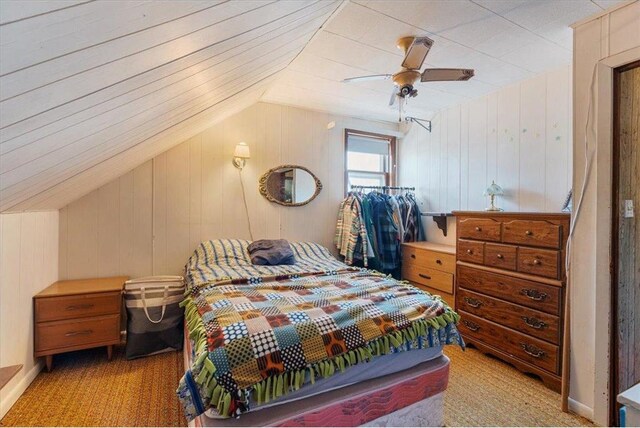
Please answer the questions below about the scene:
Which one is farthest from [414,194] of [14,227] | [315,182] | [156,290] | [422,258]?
[14,227]

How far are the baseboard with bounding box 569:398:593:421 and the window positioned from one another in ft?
9.42

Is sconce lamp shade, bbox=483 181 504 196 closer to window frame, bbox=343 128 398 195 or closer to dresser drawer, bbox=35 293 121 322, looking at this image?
window frame, bbox=343 128 398 195

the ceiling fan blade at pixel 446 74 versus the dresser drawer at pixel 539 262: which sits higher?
the ceiling fan blade at pixel 446 74

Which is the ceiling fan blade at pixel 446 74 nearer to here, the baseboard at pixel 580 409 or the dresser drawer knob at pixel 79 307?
the baseboard at pixel 580 409

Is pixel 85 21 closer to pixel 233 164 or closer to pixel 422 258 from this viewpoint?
pixel 233 164

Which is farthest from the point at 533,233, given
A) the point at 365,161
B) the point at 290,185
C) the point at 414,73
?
the point at 290,185

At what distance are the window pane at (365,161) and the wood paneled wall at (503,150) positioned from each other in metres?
0.45

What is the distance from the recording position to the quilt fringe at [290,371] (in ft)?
4.05

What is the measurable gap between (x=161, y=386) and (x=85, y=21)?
7.74 feet

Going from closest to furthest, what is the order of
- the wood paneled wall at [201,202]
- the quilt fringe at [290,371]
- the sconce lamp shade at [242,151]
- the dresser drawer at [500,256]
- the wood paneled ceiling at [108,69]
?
the wood paneled ceiling at [108,69], the quilt fringe at [290,371], the dresser drawer at [500,256], the wood paneled wall at [201,202], the sconce lamp shade at [242,151]

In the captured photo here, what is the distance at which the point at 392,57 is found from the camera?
8.25 feet

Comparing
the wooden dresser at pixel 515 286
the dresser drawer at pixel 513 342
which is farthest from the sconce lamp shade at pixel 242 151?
the dresser drawer at pixel 513 342

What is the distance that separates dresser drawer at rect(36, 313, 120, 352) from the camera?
232 centimetres

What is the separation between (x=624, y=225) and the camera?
1855 millimetres
